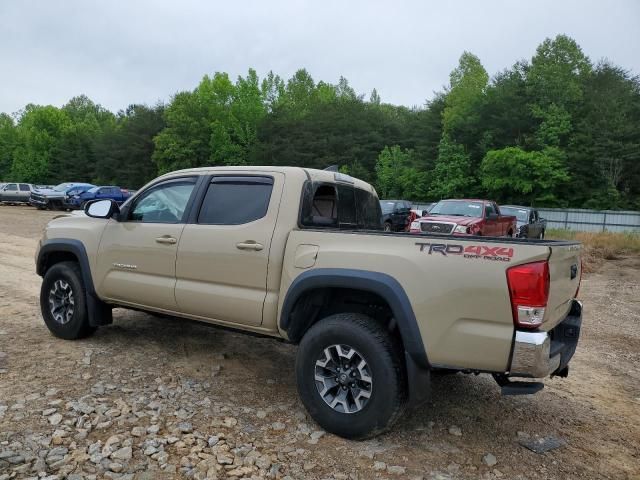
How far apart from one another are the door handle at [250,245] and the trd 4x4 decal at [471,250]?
1.29m

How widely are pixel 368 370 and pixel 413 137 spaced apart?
1857 inches

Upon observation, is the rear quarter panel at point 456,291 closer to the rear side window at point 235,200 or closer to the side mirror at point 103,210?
the rear side window at point 235,200

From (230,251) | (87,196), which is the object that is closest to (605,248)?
(230,251)

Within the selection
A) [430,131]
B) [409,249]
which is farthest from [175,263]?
[430,131]

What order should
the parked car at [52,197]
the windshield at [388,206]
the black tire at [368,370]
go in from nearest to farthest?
1. the black tire at [368,370]
2. the windshield at [388,206]
3. the parked car at [52,197]

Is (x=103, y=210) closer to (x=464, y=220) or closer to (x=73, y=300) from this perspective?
(x=73, y=300)

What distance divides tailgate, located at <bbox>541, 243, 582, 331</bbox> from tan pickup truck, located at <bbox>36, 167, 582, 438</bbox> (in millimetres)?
21

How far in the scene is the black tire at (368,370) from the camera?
3.22 metres

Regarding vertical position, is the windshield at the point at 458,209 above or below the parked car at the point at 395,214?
above

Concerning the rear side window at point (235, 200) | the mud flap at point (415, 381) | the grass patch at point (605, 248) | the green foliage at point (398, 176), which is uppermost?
the green foliage at point (398, 176)

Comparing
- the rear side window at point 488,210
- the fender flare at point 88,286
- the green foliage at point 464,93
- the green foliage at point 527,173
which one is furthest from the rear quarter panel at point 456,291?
the green foliage at point 464,93

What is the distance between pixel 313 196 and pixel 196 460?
82.5 inches

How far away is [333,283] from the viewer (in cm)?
344

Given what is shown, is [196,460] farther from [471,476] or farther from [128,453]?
[471,476]
